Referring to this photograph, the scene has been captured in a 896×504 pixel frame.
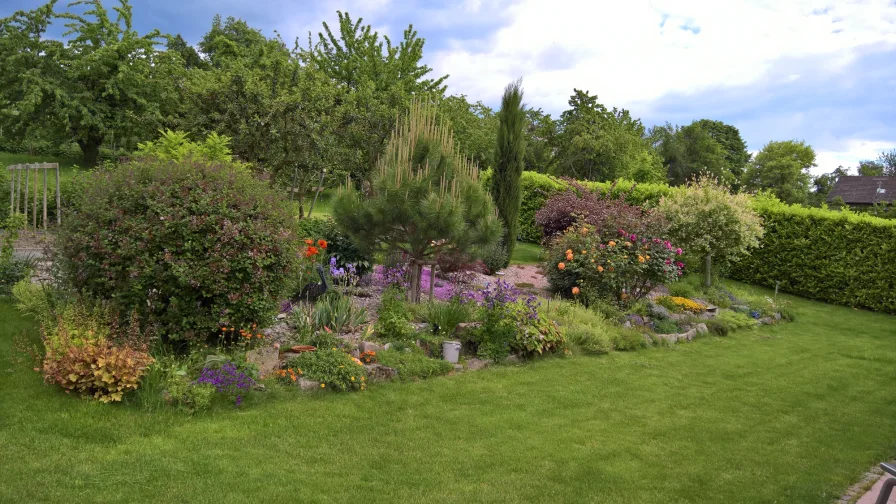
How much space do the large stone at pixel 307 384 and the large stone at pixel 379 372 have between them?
57cm

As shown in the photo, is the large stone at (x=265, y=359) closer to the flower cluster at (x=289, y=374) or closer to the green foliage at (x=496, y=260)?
the flower cluster at (x=289, y=374)

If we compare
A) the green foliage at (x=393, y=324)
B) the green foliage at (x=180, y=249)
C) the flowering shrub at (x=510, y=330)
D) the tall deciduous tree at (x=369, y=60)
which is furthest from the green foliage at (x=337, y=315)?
the tall deciduous tree at (x=369, y=60)

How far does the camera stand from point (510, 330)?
711 cm

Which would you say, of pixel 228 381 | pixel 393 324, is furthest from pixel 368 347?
pixel 228 381

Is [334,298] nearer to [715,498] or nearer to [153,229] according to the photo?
[153,229]

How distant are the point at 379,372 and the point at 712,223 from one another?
868 centimetres

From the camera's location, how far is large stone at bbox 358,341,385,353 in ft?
20.6

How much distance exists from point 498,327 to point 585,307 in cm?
293

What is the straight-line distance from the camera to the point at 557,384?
250 inches

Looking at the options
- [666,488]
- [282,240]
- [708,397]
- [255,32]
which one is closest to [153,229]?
[282,240]

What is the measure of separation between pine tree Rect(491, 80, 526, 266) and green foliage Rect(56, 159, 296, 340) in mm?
7893

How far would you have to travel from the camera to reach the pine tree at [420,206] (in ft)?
26.0

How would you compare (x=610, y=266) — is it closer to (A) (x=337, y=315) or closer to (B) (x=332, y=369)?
(A) (x=337, y=315)

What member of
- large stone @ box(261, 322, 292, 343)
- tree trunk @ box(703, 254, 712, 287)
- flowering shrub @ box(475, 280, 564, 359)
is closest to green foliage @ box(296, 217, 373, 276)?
large stone @ box(261, 322, 292, 343)
